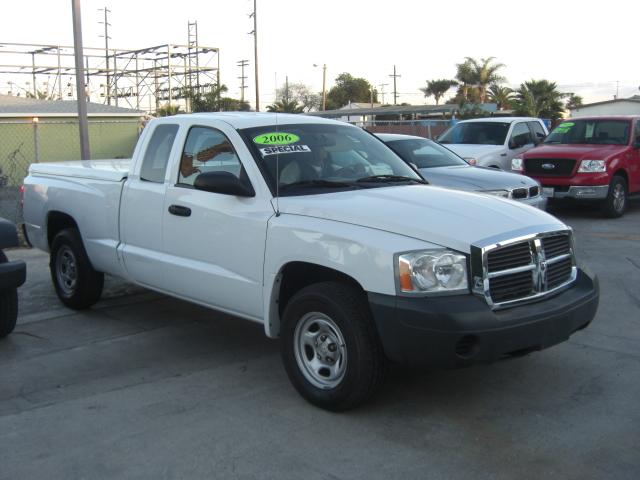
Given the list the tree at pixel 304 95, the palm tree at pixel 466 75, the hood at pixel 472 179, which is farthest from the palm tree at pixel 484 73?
the hood at pixel 472 179

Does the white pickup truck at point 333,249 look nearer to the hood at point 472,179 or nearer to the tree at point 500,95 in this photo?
the hood at point 472,179

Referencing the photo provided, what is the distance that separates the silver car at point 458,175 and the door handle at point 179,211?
13.6 feet

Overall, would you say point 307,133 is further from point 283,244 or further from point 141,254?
point 141,254

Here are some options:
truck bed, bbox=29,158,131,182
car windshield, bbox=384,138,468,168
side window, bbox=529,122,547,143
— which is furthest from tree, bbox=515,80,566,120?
truck bed, bbox=29,158,131,182

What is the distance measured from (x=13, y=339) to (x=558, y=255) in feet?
14.9

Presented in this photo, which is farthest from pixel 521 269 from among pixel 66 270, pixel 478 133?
pixel 478 133

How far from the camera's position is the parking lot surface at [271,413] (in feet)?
12.9

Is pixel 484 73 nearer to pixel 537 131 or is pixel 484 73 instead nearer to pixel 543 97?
pixel 543 97

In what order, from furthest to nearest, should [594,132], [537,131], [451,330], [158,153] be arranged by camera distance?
[537,131]
[594,132]
[158,153]
[451,330]

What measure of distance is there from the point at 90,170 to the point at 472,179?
519 cm

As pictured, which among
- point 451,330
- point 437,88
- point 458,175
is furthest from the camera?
point 437,88

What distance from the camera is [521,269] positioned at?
14.6 ft

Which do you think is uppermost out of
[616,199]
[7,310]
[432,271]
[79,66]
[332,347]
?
[79,66]

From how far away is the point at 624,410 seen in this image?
15.0 feet
